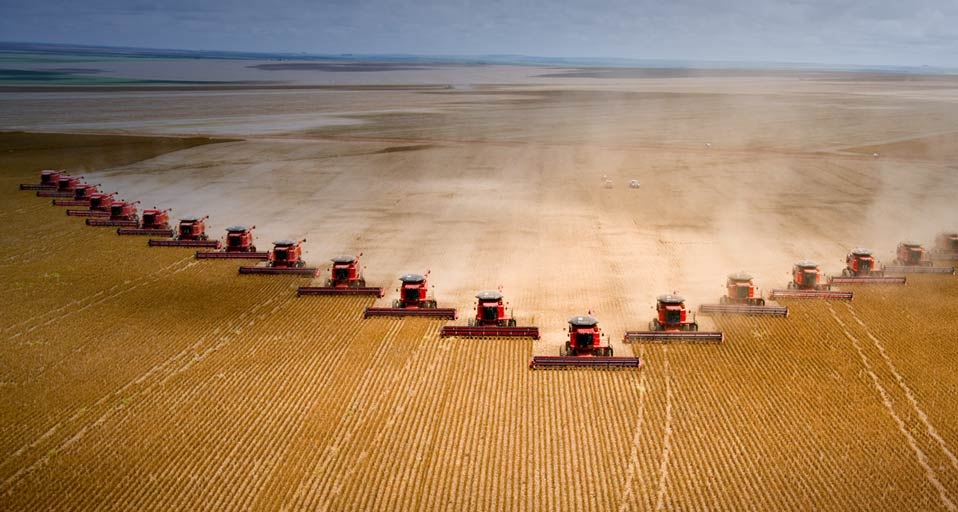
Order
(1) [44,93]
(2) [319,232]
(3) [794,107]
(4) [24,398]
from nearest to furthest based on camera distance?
(4) [24,398]
(2) [319,232]
(3) [794,107]
(1) [44,93]

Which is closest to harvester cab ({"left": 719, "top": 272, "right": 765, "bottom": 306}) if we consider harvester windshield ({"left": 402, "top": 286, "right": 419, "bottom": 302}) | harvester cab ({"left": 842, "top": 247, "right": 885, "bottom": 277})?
harvester cab ({"left": 842, "top": 247, "right": 885, "bottom": 277})

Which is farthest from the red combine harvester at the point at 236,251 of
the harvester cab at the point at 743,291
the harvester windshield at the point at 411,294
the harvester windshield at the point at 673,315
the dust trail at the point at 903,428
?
the dust trail at the point at 903,428

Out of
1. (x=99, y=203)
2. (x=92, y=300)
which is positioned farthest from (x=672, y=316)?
(x=99, y=203)

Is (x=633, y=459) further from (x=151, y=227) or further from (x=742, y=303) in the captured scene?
(x=151, y=227)

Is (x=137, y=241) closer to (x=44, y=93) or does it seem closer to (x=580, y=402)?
(x=580, y=402)

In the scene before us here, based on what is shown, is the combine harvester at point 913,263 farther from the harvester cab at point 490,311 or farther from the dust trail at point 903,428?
the harvester cab at point 490,311

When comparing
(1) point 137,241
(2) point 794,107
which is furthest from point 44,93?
(2) point 794,107
